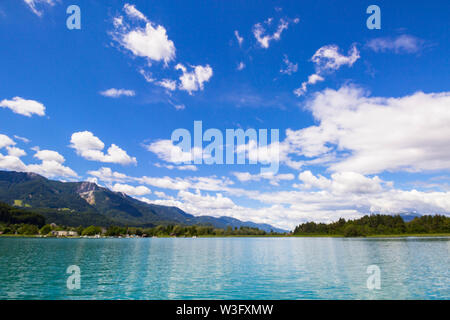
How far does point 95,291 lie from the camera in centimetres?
4425
